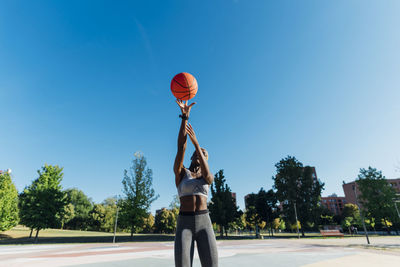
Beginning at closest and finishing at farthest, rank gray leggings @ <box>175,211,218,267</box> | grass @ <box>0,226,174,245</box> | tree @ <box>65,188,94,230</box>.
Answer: gray leggings @ <box>175,211,218,267</box>, grass @ <box>0,226,174,245</box>, tree @ <box>65,188,94,230</box>

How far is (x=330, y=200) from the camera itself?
365ft

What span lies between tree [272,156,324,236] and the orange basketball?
134 feet

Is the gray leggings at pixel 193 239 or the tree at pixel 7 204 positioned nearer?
the gray leggings at pixel 193 239

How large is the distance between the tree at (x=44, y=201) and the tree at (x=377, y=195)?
6058 centimetres

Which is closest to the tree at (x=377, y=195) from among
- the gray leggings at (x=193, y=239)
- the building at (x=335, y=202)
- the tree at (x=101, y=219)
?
the gray leggings at (x=193, y=239)

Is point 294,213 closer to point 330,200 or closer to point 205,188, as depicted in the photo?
point 205,188

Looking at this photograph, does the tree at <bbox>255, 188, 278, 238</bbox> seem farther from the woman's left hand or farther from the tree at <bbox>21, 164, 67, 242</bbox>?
the woman's left hand

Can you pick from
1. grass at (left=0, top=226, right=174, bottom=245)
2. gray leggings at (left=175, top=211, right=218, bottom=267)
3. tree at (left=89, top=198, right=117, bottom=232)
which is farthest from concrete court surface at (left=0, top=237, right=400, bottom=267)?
tree at (left=89, top=198, right=117, bottom=232)

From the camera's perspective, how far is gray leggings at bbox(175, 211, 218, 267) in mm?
2384

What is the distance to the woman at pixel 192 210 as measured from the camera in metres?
2.43

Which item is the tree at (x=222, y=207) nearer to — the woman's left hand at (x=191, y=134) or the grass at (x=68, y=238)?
the grass at (x=68, y=238)

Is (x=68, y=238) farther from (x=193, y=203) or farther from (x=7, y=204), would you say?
(x=193, y=203)

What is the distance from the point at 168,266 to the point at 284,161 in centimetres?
4255

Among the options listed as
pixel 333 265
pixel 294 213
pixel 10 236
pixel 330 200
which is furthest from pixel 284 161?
pixel 330 200
